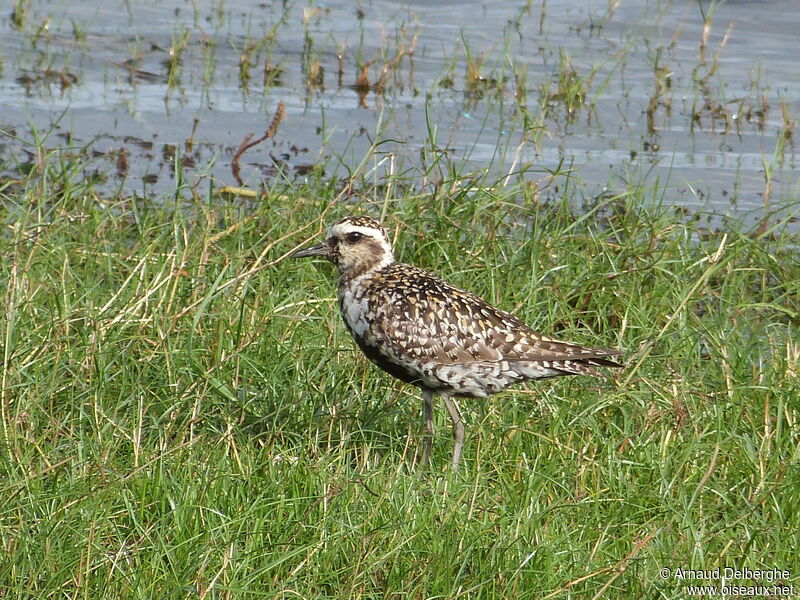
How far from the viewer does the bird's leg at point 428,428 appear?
18.6ft

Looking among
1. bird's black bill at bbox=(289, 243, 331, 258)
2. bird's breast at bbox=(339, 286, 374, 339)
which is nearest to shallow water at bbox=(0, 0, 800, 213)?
bird's black bill at bbox=(289, 243, 331, 258)

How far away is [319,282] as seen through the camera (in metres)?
7.30

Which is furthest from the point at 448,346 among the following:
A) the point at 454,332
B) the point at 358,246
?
the point at 358,246

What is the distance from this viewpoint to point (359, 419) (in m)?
5.88

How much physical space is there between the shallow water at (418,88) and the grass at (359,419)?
2156mm

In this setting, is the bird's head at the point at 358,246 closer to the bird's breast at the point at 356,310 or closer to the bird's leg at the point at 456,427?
the bird's breast at the point at 356,310

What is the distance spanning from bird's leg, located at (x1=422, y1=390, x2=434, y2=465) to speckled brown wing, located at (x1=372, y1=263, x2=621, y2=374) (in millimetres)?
282

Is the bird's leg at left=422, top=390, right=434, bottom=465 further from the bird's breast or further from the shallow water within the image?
the shallow water

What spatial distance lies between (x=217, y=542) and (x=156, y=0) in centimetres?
1112

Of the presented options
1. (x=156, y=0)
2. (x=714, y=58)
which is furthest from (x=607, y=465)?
(x=156, y=0)

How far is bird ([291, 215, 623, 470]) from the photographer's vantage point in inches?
225

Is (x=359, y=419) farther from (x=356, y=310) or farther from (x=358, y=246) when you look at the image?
(x=358, y=246)

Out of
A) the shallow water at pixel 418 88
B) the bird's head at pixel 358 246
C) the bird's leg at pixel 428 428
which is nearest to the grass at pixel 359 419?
the bird's leg at pixel 428 428

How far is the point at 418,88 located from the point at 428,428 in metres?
7.15
